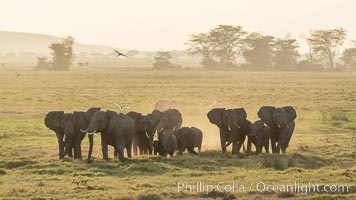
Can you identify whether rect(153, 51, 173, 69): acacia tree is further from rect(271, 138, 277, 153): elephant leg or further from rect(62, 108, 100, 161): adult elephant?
rect(62, 108, 100, 161): adult elephant

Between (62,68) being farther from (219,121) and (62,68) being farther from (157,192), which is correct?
(157,192)

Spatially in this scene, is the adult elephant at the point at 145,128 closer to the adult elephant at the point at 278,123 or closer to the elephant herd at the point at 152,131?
the elephant herd at the point at 152,131

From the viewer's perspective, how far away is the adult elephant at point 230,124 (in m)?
22.2

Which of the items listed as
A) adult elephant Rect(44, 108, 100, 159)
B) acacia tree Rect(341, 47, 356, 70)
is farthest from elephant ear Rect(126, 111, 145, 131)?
acacia tree Rect(341, 47, 356, 70)

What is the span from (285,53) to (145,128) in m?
98.5

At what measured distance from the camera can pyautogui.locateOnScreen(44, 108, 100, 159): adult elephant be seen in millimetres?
20141

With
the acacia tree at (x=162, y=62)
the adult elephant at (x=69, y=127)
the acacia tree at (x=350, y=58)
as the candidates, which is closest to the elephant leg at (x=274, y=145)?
the adult elephant at (x=69, y=127)

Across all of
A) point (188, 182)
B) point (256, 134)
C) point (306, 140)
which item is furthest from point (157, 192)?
point (306, 140)

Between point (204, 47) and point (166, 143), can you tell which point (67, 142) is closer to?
point (166, 143)

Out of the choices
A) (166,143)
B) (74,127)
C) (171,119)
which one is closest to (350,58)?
(171,119)

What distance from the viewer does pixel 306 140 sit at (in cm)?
2630

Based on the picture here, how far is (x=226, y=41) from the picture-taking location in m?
123

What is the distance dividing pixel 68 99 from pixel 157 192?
110 ft

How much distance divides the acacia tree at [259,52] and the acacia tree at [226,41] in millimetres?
2797
